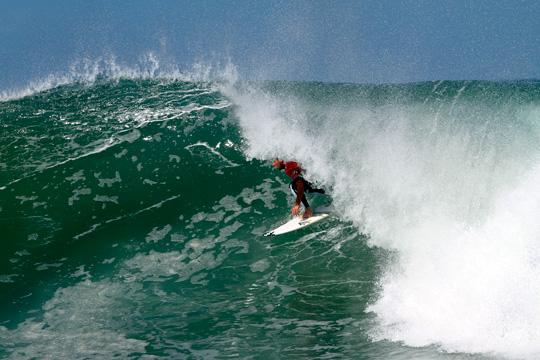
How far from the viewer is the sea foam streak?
25.0 ft

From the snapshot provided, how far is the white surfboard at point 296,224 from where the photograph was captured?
11.6 m

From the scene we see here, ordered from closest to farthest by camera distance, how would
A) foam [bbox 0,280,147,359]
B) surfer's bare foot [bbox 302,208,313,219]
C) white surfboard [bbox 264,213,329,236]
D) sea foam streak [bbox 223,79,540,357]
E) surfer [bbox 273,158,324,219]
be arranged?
sea foam streak [bbox 223,79,540,357], foam [bbox 0,280,147,359], surfer [bbox 273,158,324,219], white surfboard [bbox 264,213,329,236], surfer's bare foot [bbox 302,208,313,219]

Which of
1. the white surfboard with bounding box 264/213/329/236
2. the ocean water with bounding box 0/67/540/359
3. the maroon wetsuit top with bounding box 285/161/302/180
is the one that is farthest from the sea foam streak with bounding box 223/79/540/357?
the maroon wetsuit top with bounding box 285/161/302/180

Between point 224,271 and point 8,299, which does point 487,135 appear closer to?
point 224,271

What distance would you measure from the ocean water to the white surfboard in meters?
0.16

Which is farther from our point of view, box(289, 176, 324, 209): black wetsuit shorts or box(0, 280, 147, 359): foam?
box(289, 176, 324, 209): black wetsuit shorts

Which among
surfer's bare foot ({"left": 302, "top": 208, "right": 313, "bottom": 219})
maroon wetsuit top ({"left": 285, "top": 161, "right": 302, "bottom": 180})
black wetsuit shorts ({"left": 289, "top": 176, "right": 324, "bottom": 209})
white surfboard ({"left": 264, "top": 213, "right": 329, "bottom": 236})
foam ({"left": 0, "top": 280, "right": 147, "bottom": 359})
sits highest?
maroon wetsuit top ({"left": 285, "top": 161, "right": 302, "bottom": 180})

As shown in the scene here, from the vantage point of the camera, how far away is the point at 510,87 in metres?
18.3

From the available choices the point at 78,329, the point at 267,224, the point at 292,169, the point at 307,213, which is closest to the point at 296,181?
the point at 292,169

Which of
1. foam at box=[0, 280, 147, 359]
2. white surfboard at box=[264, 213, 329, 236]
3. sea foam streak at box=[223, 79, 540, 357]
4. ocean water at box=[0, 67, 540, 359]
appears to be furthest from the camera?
white surfboard at box=[264, 213, 329, 236]

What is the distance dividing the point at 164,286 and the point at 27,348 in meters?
2.38

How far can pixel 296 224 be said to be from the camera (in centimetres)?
1170

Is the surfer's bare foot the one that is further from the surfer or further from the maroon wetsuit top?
the maroon wetsuit top

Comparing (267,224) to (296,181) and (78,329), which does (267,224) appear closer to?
(296,181)
